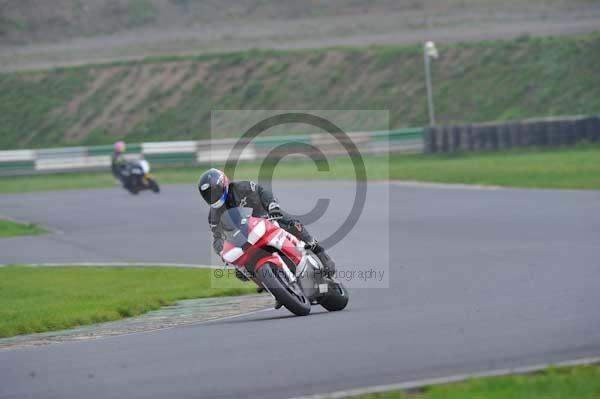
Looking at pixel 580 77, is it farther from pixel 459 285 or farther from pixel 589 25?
pixel 459 285

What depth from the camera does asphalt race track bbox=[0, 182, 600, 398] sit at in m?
6.75

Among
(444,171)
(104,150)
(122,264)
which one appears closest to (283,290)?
(122,264)

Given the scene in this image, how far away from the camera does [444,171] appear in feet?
91.6

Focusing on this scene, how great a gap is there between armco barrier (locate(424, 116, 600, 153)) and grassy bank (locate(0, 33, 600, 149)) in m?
5.18

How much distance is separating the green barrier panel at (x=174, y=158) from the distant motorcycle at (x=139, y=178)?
7.84 m

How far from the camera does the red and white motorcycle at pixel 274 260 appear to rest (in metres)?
9.29

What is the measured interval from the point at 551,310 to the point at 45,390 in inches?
170

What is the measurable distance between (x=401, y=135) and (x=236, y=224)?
24.5 metres

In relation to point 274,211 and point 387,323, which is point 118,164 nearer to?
point 274,211

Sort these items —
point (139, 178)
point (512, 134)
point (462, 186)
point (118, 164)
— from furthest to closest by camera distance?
point (512, 134)
point (118, 164)
point (139, 178)
point (462, 186)

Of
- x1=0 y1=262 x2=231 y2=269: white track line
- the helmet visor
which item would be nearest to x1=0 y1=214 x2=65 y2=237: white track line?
x1=0 y1=262 x2=231 y2=269: white track line

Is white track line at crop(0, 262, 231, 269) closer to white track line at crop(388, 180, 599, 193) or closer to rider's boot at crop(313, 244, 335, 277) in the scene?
rider's boot at crop(313, 244, 335, 277)

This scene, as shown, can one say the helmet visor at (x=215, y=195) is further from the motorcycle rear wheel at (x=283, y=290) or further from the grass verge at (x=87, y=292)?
the grass verge at (x=87, y=292)

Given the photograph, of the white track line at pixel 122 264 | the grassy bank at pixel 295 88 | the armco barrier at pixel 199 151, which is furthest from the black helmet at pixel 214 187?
the grassy bank at pixel 295 88
